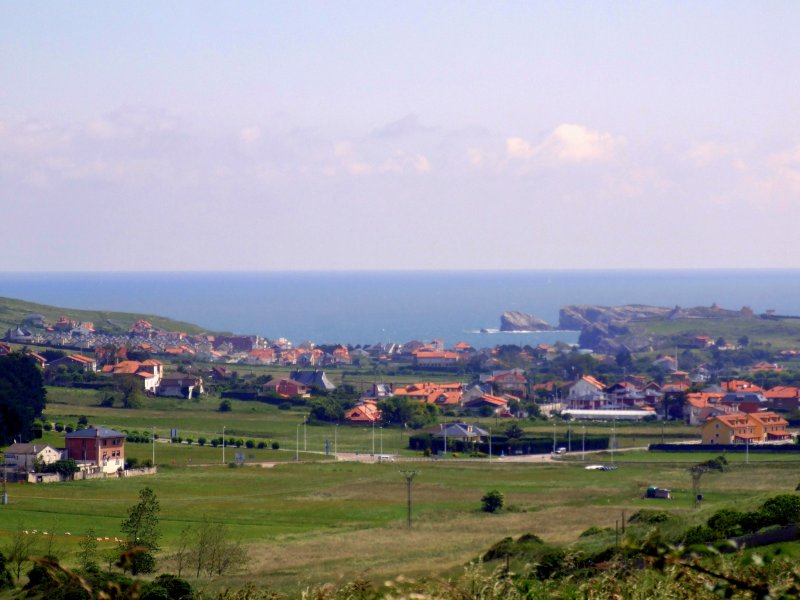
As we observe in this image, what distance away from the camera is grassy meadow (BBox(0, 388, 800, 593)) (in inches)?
1154

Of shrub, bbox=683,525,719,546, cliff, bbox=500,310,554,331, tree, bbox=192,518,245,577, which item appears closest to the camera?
shrub, bbox=683,525,719,546

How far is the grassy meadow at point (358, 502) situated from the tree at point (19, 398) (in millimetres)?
1487

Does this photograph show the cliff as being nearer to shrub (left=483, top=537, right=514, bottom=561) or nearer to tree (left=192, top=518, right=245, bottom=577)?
shrub (left=483, top=537, right=514, bottom=561)

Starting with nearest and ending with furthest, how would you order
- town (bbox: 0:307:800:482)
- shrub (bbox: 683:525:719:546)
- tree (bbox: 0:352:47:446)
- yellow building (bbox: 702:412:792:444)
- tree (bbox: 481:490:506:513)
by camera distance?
shrub (bbox: 683:525:719:546) → tree (bbox: 481:490:506:513) → tree (bbox: 0:352:47:446) → yellow building (bbox: 702:412:792:444) → town (bbox: 0:307:800:482)

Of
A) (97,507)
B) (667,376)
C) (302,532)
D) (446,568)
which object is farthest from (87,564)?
(667,376)

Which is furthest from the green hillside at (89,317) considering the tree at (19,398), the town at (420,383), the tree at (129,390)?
the tree at (19,398)

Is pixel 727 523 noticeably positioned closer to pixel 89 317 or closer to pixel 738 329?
pixel 738 329

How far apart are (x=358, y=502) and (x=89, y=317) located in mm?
107080

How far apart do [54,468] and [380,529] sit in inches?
646

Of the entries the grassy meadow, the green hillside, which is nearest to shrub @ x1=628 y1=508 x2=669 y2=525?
the grassy meadow

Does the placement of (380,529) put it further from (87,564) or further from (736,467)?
(736,467)

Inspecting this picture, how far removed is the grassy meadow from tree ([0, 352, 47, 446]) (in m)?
1.49

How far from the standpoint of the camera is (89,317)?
142125 mm

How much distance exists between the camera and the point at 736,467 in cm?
4884
